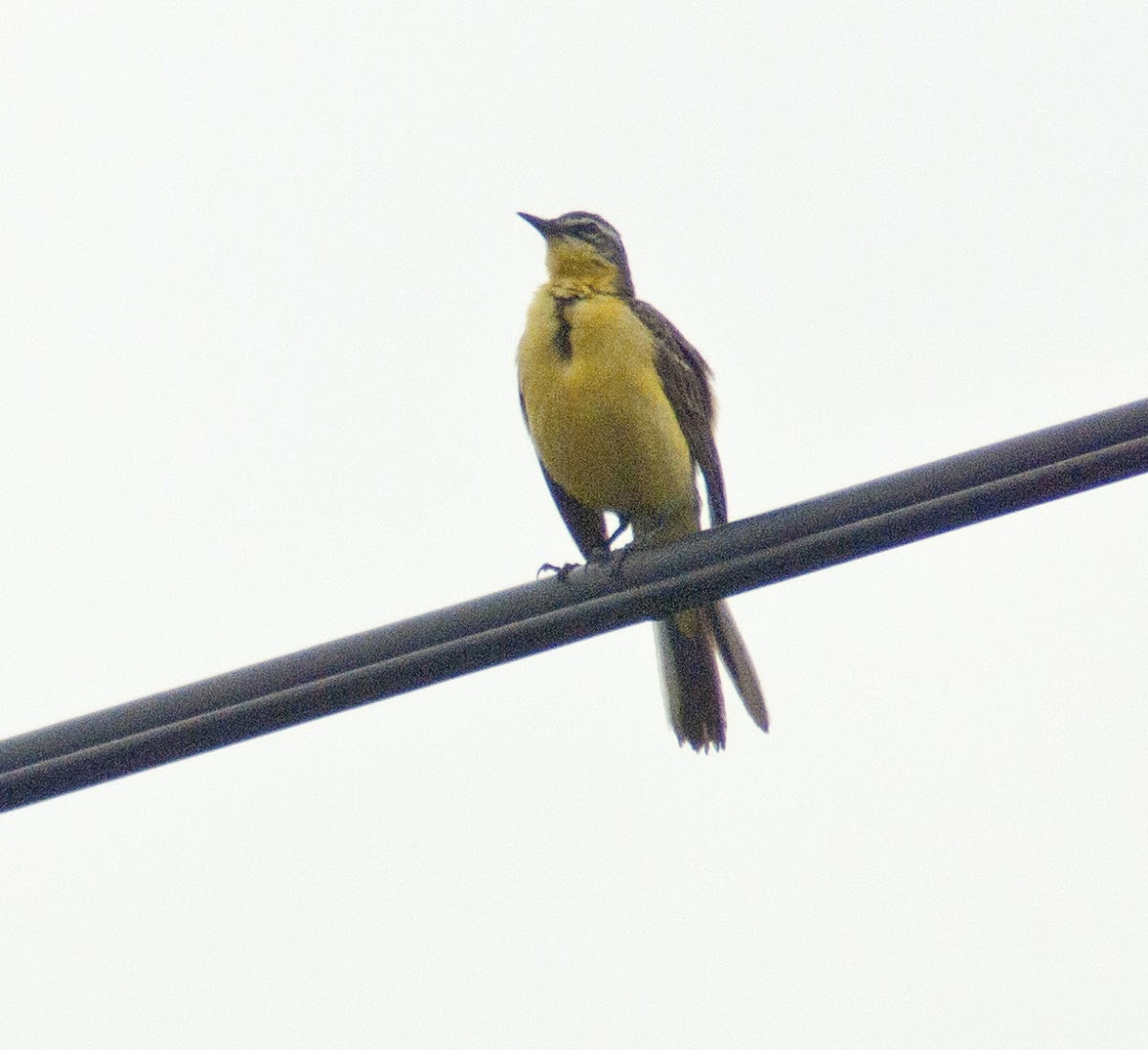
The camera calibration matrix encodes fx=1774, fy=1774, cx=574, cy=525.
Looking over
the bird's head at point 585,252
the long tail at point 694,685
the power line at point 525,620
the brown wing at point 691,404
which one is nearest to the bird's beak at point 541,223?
the bird's head at point 585,252

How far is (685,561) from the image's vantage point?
4.44 metres

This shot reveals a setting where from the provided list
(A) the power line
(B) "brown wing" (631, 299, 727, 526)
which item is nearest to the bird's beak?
(B) "brown wing" (631, 299, 727, 526)

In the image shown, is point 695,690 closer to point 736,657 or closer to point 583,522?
point 736,657

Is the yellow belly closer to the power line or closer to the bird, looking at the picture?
the bird

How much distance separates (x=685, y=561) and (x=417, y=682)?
2.44 feet

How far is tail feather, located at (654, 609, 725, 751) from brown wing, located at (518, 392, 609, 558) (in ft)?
2.45

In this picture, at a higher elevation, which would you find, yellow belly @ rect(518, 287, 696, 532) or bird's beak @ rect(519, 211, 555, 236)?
bird's beak @ rect(519, 211, 555, 236)

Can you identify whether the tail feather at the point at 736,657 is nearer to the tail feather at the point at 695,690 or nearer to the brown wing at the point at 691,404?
the tail feather at the point at 695,690

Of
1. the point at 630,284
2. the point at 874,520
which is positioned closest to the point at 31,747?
the point at 874,520

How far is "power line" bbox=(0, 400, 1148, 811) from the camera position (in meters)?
4.00

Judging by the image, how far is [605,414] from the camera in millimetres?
7418

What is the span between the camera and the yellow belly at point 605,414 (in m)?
7.44

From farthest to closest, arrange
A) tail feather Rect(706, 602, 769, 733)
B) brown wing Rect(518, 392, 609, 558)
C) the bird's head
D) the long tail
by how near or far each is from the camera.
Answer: the bird's head → brown wing Rect(518, 392, 609, 558) → the long tail → tail feather Rect(706, 602, 769, 733)

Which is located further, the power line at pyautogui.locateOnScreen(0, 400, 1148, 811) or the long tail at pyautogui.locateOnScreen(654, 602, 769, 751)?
the long tail at pyautogui.locateOnScreen(654, 602, 769, 751)
